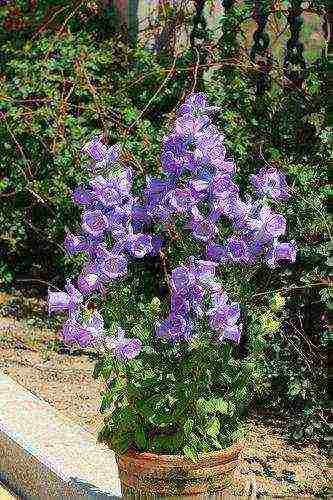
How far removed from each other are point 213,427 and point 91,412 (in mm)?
1484

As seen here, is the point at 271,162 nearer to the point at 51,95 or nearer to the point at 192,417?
the point at 51,95

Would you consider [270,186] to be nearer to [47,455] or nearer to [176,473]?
[176,473]

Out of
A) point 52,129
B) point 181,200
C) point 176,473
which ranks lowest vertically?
point 52,129

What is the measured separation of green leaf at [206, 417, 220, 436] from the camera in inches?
122

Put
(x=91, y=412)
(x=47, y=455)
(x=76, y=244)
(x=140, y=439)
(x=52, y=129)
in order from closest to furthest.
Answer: (x=76, y=244) → (x=140, y=439) → (x=47, y=455) → (x=91, y=412) → (x=52, y=129)

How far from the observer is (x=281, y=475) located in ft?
13.2

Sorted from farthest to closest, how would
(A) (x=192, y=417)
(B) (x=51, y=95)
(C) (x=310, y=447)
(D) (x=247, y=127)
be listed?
(B) (x=51, y=95) → (D) (x=247, y=127) → (C) (x=310, y=447) → (A) (x=192, y=417)

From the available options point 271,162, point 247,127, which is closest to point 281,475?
point 271,162

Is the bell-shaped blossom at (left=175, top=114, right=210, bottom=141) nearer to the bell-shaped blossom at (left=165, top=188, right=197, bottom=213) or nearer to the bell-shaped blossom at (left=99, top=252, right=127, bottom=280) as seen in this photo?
the bell-shaped blossom at (left=165, top=188, right=197, bottom=213)

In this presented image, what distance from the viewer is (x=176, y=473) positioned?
3113mm

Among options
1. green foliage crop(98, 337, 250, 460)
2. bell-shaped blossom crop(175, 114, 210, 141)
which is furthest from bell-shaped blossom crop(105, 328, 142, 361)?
bell-shaped blossom crop(175, 114, 210, 141)

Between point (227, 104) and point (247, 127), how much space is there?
0.20 meters

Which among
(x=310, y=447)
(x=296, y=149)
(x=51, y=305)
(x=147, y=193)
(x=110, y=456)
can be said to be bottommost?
(x=310, y=447)

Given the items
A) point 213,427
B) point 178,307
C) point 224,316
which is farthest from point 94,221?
point 213,427
